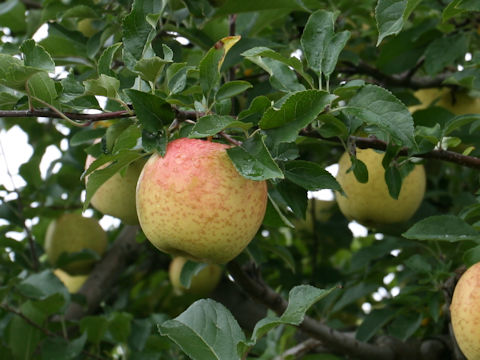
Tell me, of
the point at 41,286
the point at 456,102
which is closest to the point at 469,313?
the point at 456,102

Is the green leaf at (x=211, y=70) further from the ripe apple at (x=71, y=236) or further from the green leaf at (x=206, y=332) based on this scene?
the ripe apple at (x=71, y=236)

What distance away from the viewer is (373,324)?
6.70 ft

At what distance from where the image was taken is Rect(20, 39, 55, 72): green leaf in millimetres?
1089

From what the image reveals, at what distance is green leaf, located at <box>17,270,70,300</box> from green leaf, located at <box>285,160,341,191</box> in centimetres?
104

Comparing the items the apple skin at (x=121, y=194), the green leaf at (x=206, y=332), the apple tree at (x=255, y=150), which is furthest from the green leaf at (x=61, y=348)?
the green leaf at (x=206, y=332)

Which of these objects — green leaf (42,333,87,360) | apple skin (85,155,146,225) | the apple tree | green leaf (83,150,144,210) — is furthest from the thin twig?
green leaf (83,150,144,210)

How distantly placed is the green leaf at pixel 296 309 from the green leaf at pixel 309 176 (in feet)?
0.73

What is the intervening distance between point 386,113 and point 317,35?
0.76 ft

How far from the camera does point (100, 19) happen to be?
5.63 feet

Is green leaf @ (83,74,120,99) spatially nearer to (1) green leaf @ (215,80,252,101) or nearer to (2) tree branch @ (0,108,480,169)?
(2) tree branch @ (0,108,480,169)

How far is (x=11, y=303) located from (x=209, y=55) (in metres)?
1.52

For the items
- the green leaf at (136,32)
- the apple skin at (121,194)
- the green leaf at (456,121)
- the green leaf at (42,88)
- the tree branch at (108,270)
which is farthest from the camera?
the tree branch at (108,270)

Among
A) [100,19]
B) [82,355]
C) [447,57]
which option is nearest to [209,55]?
[100,19]

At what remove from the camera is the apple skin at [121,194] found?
1.50 meters
